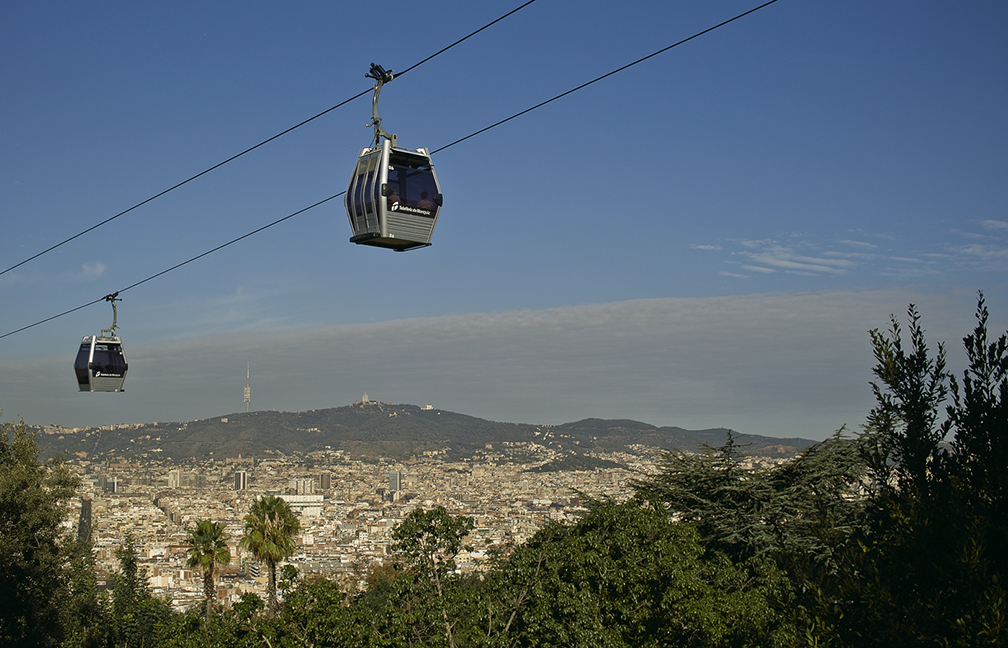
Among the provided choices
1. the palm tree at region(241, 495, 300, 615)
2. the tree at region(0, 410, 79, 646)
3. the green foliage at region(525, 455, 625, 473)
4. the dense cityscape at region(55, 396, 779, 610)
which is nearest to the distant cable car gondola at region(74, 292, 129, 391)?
the tree at region(0, 410, 79, 646)

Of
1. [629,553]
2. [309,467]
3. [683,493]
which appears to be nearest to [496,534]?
[683,493]

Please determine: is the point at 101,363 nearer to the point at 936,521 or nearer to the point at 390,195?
the point at 390,195

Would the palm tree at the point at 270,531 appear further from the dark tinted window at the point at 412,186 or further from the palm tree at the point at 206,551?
the dark tinted window at the point at 412,186

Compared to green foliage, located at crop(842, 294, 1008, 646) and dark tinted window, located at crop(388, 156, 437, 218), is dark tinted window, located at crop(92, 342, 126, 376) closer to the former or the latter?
dark tinted window, located at crop(388, 156, 437, 218)

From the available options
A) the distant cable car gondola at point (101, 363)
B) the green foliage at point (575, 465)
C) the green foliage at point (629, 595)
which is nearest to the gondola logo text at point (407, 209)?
the green foliage at point (629, 595)

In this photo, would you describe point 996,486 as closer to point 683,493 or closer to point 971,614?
point 971,614
